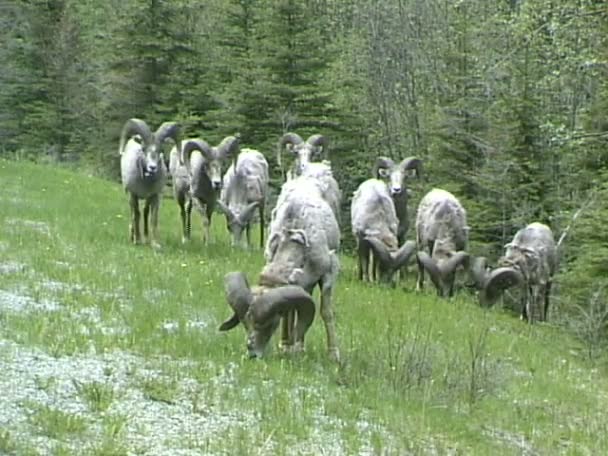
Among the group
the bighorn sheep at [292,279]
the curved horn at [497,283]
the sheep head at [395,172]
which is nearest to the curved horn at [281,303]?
the bighorn sheep at [292,279]

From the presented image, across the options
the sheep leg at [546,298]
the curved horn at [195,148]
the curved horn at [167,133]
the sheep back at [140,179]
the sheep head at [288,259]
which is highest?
the curved horn at [167,133]

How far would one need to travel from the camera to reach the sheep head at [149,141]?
16.4 meters

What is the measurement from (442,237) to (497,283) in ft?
4.57

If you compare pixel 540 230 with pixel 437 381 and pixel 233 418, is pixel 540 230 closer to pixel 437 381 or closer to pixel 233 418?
pixel 437 381

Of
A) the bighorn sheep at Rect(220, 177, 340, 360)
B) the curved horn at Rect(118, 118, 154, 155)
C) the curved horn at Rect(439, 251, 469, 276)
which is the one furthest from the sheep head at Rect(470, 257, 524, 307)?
the bighorn sheep at Rect(220, 177, 340, 360)

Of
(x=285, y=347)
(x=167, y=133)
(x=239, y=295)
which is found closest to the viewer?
(x=239, y=295)

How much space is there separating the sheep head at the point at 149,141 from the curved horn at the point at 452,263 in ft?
17.6

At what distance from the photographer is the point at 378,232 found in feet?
58.3

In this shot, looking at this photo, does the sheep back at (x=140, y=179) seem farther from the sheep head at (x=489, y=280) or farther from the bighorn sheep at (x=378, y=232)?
the sheep head at (x=489, y=280)

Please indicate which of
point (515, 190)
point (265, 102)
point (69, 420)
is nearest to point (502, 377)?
point (69, 420)

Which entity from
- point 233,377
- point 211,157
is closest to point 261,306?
point 233,377

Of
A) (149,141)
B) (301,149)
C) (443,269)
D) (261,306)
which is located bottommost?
(443,269)

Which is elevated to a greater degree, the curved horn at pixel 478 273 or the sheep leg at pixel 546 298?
the curved horn at pixel 478 273

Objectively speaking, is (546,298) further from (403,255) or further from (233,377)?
(233,377)
